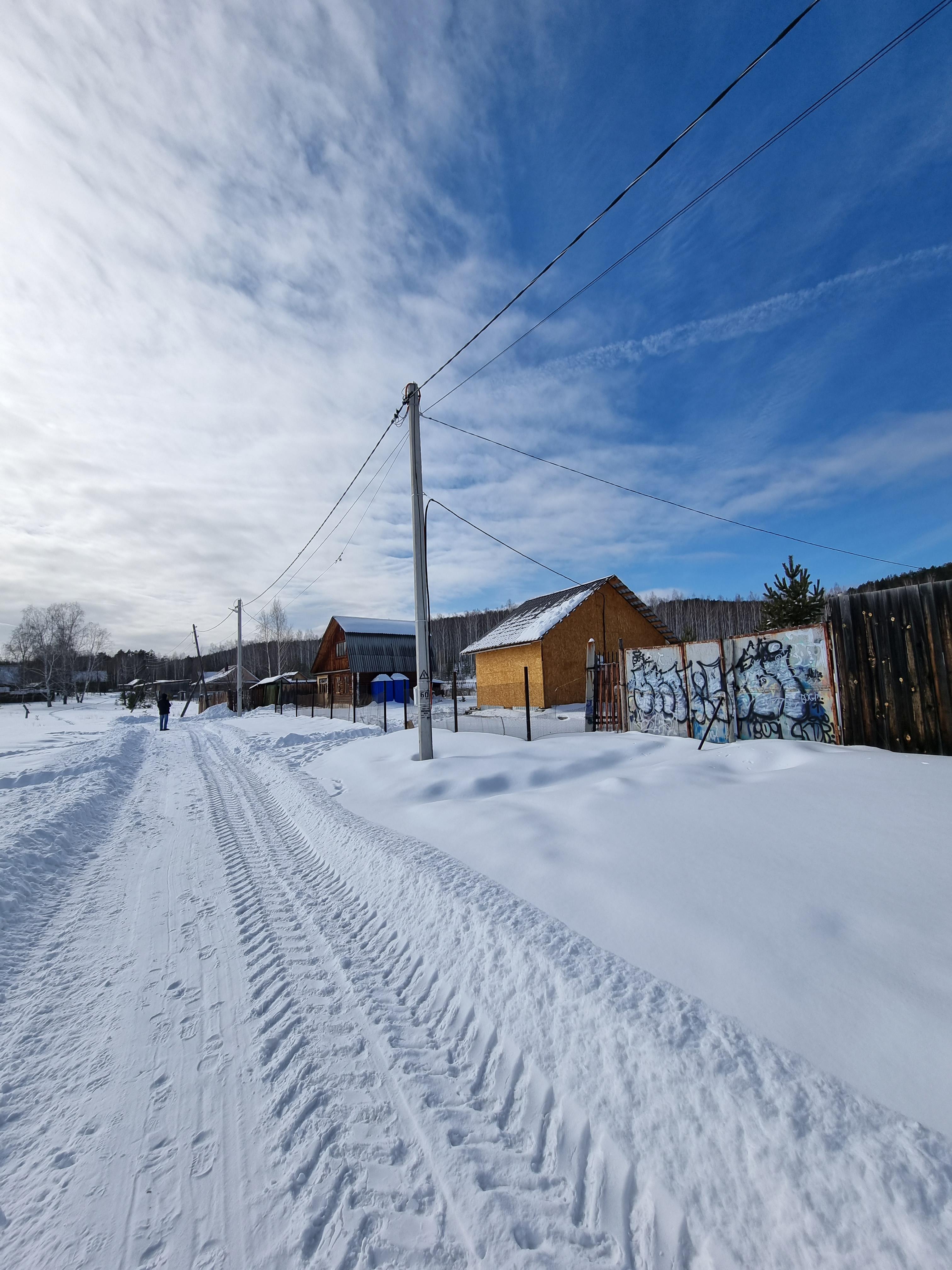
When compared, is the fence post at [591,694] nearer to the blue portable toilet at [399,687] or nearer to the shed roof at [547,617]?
A: the shed roof at [547,617]

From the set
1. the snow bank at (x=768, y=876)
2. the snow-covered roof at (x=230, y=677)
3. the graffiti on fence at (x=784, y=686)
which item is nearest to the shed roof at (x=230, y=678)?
the snow-covered roof at (x=230, y=677)

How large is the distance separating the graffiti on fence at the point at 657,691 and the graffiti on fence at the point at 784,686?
1260 mm

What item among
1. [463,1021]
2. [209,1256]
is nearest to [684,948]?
[463,1021]

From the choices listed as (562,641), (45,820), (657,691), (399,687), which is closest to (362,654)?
(399,687)

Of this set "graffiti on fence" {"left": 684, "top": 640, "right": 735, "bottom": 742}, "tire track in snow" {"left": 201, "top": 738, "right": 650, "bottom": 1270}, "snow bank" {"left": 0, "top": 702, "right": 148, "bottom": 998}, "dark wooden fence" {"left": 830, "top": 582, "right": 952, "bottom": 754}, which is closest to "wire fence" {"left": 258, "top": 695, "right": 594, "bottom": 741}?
"graffiti on fence" {"left": 684, "top": 640, "right": 735, "bottom": 742}

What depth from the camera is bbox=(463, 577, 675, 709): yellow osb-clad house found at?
21.8 meters

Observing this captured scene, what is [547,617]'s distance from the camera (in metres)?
22.7

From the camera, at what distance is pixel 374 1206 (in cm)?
197

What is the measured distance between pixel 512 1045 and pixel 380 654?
3433 centimetres

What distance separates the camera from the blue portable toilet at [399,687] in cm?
3544

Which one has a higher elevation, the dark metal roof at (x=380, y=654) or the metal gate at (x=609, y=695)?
the dark metal roof at (x=380, y=654)

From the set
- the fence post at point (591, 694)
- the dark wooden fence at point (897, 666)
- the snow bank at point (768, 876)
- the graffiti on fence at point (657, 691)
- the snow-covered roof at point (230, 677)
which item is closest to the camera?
the snow bank at point (768, 876)

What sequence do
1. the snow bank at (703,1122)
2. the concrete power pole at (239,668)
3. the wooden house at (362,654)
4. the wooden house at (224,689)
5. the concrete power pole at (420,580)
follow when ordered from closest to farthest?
the snow bank at (703,1122), the concrete power pole at (420,580), the concrete power pole at (239,668), the wooden house at (362,654), the wooden house at (224,689)

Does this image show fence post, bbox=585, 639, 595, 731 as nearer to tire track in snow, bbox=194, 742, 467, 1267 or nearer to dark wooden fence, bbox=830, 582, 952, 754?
dark wooden fence, bbox=830, 582, 952, 754
